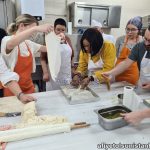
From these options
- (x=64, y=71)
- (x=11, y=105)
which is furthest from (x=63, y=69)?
→ (x=11, y=105)

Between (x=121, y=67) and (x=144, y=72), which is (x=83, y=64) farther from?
(x=144, y=72)

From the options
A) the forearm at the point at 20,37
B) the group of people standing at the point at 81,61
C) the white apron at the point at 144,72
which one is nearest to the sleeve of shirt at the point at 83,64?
the group of people standing at the point at 81,61

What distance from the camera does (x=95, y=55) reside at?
73.9 inches

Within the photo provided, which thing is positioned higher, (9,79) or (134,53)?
(134,53)

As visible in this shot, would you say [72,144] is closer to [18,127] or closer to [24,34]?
[18,127]

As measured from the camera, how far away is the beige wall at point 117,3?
383 centimetres

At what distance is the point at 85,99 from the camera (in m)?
1.41

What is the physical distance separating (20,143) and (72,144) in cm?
26

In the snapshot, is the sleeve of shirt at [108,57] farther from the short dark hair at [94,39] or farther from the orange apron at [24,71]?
the orange apron at [24,71]

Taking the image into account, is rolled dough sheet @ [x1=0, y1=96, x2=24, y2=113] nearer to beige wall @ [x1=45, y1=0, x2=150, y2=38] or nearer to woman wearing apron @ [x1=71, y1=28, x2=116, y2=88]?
woman wearing apron @ [x1=71, y1=28, x2=116, y2=88]

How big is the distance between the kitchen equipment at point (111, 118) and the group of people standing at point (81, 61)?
0.53 meters

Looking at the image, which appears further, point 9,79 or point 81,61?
point 81,61

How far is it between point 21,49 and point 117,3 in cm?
334

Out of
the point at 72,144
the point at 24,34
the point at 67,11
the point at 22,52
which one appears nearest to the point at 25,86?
the point at 22,52
